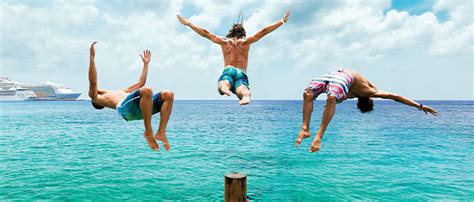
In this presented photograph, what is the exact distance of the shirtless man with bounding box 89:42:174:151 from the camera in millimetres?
5984

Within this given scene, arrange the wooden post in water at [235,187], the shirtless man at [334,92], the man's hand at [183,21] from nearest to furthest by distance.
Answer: the shirtless man at [334,92] → the wooden post in water at [235,187] → the man's hand at [183,21]

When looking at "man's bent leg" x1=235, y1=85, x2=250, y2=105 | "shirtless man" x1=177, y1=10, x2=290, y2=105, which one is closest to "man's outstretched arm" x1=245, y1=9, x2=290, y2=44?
"shirtless man" x1=177, y1=10, x2=290, y2=105

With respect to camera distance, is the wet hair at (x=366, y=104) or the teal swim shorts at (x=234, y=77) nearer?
the wet hair at (x=366, y=104)

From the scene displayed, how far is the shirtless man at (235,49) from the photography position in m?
6.89

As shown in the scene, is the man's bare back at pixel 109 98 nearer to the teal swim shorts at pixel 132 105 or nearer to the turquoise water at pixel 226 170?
the teal swim shorts at pixel 132 105

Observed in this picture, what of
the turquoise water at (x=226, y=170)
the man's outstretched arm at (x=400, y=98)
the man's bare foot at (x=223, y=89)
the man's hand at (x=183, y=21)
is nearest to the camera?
the man's outstretched arm at (x=400, y=98)

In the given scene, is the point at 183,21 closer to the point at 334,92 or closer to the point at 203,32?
the point at 203,32

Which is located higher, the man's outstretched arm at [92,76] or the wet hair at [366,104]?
the man's outstretched arm at [92,76]

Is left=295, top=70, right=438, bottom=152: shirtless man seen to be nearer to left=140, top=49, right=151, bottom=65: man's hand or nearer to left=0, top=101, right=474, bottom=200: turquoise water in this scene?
left=140, top=49, right=151, bottom=65: man's hand

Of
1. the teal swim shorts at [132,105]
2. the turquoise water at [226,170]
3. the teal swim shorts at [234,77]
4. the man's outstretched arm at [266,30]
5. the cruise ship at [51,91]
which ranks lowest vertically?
the turquoise water at [226,170]

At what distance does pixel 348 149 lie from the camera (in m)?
29.9

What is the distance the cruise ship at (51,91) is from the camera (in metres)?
160

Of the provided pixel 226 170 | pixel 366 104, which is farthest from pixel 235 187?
pixel 226 170

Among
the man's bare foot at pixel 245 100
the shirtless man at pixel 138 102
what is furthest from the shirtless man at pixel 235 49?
the shirtless man at pixel 138 102
